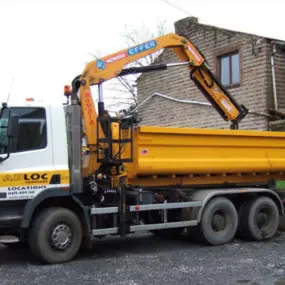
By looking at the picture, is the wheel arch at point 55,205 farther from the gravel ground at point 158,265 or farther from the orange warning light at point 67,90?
the orange warning light at point 67,90

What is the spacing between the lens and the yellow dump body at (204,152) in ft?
26.7

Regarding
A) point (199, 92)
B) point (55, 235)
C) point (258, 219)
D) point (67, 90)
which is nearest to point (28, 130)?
point (67, 90)

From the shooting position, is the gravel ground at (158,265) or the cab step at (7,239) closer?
the gravel ground at (158,265)

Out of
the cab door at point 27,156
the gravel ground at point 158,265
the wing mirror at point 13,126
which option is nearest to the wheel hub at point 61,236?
the gravel ground at point 158,265

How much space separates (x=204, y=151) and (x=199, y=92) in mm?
9436

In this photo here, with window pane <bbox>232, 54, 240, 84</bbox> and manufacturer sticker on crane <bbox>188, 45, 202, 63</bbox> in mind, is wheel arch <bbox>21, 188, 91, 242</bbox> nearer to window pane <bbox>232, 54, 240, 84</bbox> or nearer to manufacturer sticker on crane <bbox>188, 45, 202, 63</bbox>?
manufacturer sticker on crane <bbox>188, 45, 202, 63</bbox>

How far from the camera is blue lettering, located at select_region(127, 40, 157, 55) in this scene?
9.02 meters

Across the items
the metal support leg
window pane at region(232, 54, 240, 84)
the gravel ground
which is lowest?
the gravel ground

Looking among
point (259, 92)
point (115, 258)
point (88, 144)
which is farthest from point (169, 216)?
point (259, 92)

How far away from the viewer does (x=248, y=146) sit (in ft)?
31.1

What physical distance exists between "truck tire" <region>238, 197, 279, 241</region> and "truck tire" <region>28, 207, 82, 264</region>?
141 inches

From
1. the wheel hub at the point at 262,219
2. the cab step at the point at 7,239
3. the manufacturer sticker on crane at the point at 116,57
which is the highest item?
the manufacturer sticker on crane at the point at 116,57

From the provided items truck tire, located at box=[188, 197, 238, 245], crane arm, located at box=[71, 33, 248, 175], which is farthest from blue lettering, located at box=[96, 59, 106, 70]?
truck tire, located at box=[188, 197, 238, 245]

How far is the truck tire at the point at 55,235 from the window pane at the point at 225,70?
10.8 meters
